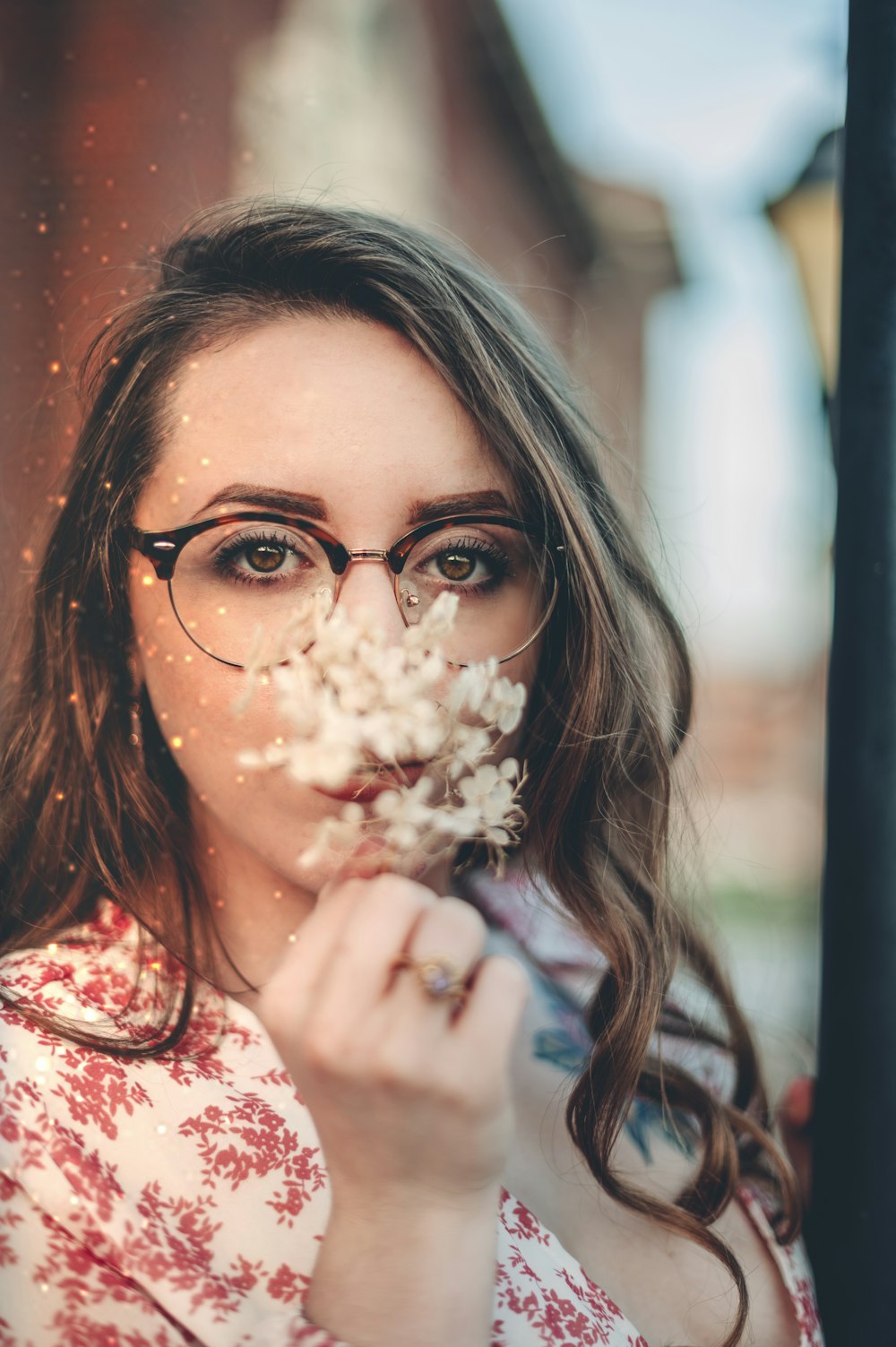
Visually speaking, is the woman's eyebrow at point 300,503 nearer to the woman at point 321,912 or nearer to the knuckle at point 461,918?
the woman at point 321,912

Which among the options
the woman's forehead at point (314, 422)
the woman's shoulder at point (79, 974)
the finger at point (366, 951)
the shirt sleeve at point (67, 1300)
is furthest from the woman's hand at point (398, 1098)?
the woman's forehead at point (314, 422)

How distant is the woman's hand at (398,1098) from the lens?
2.08 ft

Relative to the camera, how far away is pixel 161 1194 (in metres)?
0.75

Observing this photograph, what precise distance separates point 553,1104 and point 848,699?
53 cm

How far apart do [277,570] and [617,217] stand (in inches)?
25.5

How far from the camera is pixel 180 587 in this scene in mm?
804

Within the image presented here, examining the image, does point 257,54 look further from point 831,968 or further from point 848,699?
point 831,968

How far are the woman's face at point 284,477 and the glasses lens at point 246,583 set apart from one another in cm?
2

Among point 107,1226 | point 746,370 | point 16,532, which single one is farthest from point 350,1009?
point 746,370

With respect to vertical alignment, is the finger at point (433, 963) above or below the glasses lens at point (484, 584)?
below

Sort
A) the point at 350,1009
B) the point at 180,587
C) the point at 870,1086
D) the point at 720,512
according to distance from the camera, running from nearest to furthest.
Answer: the point at 350,1009, the point at 180,587, the point at 870,1086, the point at 720,512

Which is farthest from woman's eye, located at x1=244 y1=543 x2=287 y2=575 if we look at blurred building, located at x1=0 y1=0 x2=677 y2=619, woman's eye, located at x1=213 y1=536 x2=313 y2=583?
blurred building, located at x1=0 y1=0 x2=677 y2=619

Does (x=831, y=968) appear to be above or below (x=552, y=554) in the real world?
below

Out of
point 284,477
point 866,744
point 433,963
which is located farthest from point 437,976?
point 866,744
